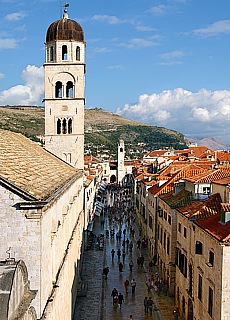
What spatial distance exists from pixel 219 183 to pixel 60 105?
15127 mm

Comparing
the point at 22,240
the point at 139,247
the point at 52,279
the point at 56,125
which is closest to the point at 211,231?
the point at 52,279

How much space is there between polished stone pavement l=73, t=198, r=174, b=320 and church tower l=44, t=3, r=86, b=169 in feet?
27.5

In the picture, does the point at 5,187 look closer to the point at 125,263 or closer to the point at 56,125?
the point at 56,125

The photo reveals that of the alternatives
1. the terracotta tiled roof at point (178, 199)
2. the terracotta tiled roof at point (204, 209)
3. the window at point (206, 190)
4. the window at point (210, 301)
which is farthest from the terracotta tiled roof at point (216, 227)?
the terracotta tiled roof at point (178, 199)

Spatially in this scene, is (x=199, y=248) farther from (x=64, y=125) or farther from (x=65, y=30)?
(x=65, y=30)

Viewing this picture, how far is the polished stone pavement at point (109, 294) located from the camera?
2417 cm

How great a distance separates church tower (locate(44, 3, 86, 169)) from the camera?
32.8m

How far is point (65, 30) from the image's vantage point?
3266 centimetres

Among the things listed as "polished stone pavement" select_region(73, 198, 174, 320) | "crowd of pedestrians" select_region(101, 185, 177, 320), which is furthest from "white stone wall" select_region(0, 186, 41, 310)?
"crowd of pedestrians" select_region(101, 185, 177, 320)

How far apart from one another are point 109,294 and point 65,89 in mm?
15318

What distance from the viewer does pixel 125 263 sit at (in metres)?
35.9

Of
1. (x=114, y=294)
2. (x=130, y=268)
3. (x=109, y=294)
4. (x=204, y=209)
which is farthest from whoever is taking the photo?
(x=130, y=268)

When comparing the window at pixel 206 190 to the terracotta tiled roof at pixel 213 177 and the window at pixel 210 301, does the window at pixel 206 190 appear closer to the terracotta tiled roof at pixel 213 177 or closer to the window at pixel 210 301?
the terracotta tiled roof at pixel 213 177

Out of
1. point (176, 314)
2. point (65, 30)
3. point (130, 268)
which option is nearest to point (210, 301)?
point (176, 314)
